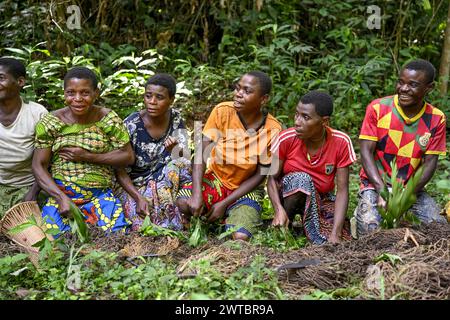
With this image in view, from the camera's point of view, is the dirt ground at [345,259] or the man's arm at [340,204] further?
the man's arm at [340,204]

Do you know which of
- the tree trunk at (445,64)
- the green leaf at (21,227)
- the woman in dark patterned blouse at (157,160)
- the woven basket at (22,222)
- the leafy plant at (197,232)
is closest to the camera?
the green leaf at (21,227)

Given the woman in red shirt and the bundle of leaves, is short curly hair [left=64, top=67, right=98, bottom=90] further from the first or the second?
the bundle of leaves

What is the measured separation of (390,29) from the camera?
8.19m

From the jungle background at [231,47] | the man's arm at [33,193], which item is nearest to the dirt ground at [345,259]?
the man's arm at [33,193]

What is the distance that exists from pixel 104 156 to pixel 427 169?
239 centimetres

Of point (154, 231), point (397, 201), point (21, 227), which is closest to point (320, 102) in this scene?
point (397, 201)

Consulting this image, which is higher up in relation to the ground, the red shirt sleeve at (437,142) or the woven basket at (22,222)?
the red shirt sleeve at (437,142)

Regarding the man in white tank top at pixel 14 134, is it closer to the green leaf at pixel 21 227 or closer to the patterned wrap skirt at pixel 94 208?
the patterned wrap skirt at pixel 94 208

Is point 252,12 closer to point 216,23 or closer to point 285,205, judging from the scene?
point 216,23

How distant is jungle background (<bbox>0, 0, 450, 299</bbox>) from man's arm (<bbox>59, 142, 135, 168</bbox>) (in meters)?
1.27

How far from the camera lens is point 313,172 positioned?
444 cm

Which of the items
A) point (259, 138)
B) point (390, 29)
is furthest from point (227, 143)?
point (390, 29)

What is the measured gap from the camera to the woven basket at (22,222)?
12.6 feet

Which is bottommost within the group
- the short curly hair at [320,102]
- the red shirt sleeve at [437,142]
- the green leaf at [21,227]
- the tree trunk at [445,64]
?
the tree trunk at [445,64]
